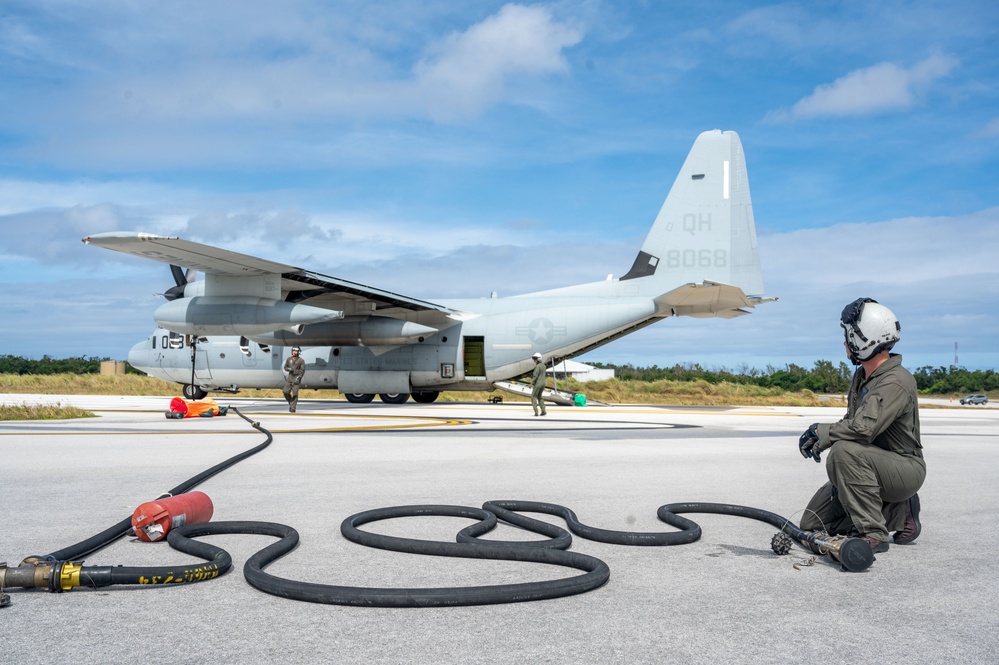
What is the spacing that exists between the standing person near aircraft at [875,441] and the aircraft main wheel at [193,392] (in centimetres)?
2441

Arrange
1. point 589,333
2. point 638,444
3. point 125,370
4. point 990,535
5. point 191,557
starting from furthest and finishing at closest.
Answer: point 125,370, point 589,333, point 638,444, point 990,535, point 191,557

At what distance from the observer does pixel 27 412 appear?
51.4 feet

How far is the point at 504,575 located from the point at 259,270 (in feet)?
50.8

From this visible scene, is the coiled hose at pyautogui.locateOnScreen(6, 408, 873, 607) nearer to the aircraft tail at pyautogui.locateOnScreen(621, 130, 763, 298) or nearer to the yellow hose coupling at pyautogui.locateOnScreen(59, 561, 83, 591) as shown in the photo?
the yellow hose coupling at pyautogui.locateOnScreen(59, 561, 83, 591)

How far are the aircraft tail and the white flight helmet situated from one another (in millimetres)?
15980

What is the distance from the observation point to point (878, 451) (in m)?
4.39

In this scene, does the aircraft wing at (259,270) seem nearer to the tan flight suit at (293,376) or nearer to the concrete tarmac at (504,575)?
the tan flight suit at (293,376)

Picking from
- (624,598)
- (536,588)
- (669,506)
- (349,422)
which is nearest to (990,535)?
(669,506)

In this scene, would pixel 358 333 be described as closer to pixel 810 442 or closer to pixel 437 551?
pixel 437 551

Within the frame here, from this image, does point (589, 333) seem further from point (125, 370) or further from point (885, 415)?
point (125, 370)

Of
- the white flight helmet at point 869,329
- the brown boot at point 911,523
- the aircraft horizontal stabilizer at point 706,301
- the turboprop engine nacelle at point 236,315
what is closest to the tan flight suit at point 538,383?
the aircraft horizontal stabilizer at point 706,301

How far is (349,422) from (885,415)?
12598 mm

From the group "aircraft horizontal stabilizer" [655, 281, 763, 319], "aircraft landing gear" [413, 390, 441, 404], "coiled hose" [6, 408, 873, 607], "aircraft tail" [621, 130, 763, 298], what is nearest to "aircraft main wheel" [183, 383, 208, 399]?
"aircraft landing gear" [413, 390, 441, 404]

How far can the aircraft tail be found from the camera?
822 inches
